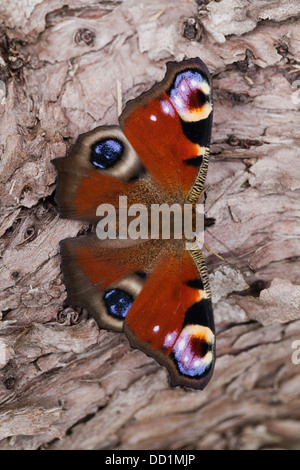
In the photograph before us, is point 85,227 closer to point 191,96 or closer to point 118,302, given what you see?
point 118,302

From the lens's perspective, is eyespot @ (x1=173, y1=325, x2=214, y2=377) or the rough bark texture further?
the rough bark texture

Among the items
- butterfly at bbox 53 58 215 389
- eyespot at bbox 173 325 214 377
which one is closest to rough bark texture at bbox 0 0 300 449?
butterfly at bbox 53 58 215 389

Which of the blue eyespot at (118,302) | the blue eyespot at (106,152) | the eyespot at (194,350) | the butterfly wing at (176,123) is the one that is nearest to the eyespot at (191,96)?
the butterfly wing at (176,123)

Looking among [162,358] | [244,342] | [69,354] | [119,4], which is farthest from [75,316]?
[119,4]

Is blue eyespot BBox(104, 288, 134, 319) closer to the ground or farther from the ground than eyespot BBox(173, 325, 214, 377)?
farther from the ground

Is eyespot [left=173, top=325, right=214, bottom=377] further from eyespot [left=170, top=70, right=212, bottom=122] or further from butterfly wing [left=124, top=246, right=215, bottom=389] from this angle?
eyespot [left=170, top=70, right=212, bottom=122]

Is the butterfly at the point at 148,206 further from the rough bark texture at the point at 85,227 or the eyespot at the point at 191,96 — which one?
the rough bark texture at the point at 85,227

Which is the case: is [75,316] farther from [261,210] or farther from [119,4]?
[119,4]

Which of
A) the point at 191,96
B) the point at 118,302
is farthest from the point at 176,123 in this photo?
the point at 118,302
